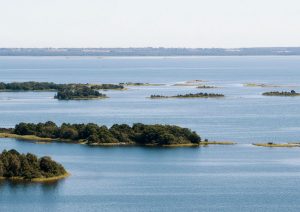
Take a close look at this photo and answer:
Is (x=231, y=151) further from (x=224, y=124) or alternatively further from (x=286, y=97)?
(x=286, y=97)

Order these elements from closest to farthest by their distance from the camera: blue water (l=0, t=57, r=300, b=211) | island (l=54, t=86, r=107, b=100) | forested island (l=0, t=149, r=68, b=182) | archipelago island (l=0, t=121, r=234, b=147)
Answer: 1. blue water (l=0, t=57, r=300, b=211)
2. forested island (l=0, t=149, r=68, b=182)
3. archipelago island (l=0, t=121, r=234, b=147)
4. island (l=54, t=86, r=107, b=100)

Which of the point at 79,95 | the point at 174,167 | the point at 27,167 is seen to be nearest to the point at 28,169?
the point at 27,167

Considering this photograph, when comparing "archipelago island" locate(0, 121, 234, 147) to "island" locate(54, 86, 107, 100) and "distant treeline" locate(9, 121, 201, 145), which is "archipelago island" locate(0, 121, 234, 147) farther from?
"island" locate(54, 86, 107, 100)

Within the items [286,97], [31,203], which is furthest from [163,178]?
[286,97]

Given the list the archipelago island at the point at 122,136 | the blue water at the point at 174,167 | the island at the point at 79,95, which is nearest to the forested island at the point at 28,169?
the blue water at the point at 174,167

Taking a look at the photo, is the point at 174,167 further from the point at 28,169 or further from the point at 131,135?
the point at 131,135

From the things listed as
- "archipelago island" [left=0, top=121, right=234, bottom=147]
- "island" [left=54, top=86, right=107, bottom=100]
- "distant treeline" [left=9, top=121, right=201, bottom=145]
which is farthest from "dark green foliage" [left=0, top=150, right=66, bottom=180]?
"island" [left=54, top=86, right=107, bottom=100]

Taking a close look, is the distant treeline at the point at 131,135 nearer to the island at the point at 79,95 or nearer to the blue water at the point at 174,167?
the blue water at the point at 174,167
